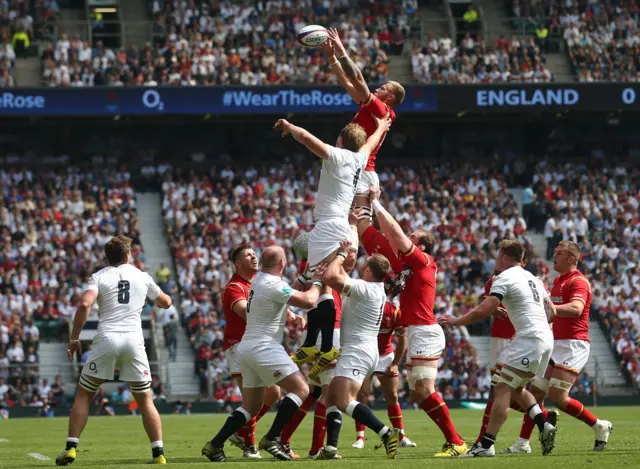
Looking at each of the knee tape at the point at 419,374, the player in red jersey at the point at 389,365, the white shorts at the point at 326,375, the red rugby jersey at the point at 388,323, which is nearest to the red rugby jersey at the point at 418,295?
the red rugby jersey at the point at 388,323

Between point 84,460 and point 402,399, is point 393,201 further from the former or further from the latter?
point 84,460

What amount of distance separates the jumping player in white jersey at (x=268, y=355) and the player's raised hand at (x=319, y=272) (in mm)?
118

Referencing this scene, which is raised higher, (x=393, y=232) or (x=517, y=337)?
(x=393, y=232)

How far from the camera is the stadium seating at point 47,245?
98.5 feet

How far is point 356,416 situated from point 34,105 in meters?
25.6

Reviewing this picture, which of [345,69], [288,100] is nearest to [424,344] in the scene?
[345,69]

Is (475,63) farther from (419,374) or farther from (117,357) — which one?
(117,357)

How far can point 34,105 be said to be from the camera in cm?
3588

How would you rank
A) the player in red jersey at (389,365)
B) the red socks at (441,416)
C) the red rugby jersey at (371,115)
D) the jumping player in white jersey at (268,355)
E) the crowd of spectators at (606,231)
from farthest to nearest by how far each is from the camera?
the crowd of spectators at (606,231) < the player in red jersey at (389,365) < the red rugby jersey at (371,115) < the red socks at (441,416) < the jumping player in white jersey at (268,355)

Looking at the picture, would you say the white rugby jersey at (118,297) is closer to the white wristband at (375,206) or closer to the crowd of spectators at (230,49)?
the white wristband at (375,206)

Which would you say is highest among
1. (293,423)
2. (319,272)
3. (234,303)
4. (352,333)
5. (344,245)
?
(344,245)

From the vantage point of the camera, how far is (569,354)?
1434 cm

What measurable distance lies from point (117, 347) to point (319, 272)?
87.0 inches

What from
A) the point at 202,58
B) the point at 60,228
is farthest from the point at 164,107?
the point at 60,228
